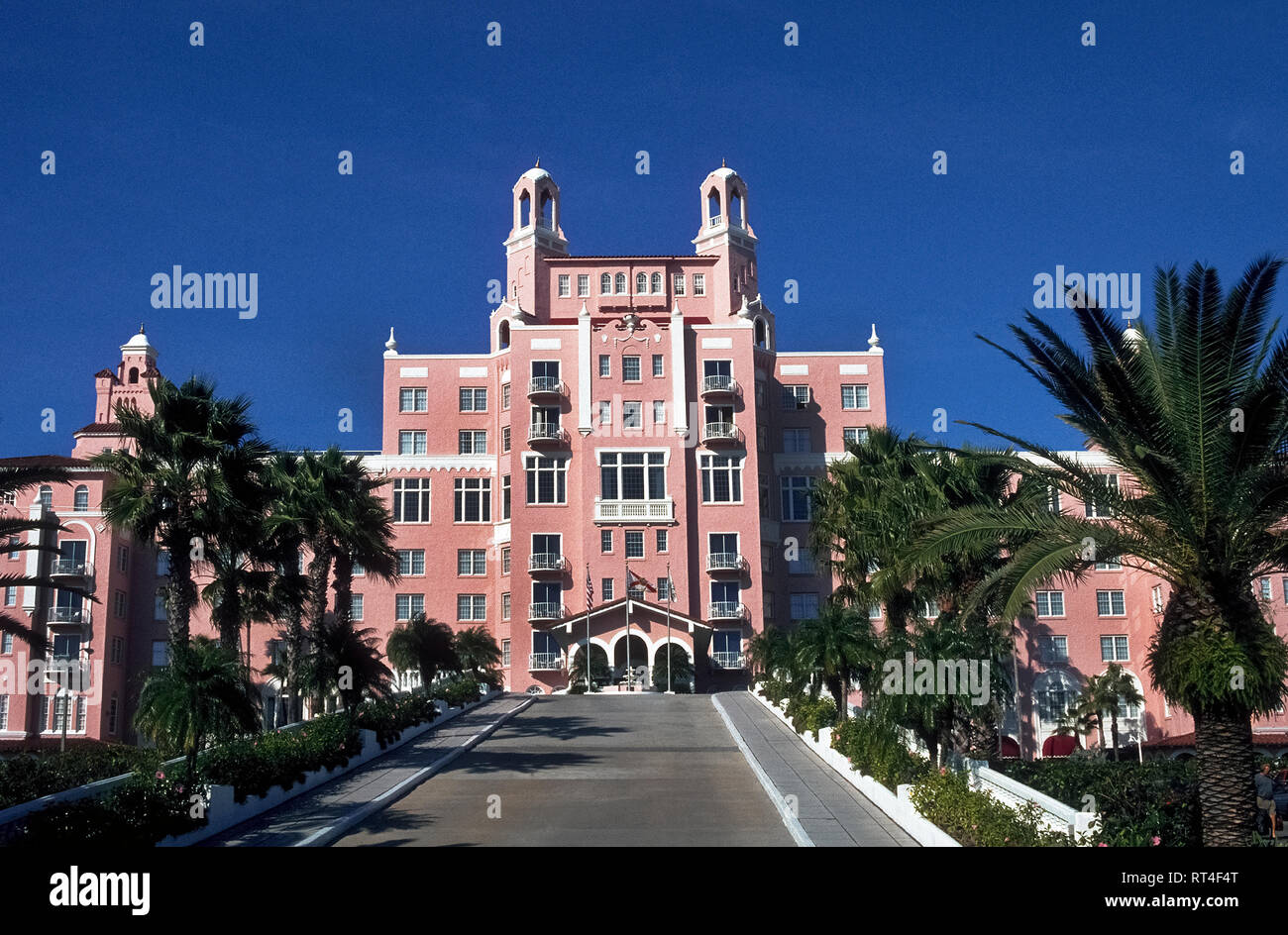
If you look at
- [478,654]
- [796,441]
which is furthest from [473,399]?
[478,654]

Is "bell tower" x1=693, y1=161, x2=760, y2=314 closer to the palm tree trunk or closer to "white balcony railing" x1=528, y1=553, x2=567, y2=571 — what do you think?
"white balcony railing" x1=528, y1=553, x2=567, y2=571

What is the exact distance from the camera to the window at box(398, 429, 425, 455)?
64.9 m

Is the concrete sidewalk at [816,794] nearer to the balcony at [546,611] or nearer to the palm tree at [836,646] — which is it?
the palm tree at [836,646]

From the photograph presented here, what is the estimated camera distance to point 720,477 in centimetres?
5997

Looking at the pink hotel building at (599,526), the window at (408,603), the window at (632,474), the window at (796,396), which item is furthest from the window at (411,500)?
the window at (796,396)

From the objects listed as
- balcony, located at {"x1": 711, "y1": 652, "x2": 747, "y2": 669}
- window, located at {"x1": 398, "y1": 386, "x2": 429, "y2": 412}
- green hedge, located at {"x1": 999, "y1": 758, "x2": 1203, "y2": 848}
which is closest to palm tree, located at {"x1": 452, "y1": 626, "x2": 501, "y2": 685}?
balcony, located at {"x1": 711, "y1": 652, "x2": 747, "y2": 669}

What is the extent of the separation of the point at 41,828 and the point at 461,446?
165 feet

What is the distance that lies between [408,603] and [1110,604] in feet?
116

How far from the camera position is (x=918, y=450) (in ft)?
108

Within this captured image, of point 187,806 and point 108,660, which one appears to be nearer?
point 187,806

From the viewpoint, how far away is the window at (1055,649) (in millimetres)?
59312
